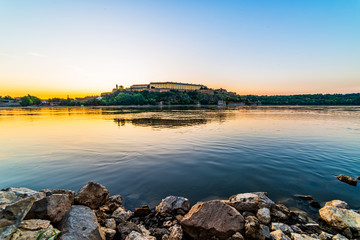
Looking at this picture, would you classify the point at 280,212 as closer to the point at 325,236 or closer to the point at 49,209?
the point at 325,236

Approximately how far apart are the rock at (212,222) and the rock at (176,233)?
0.50 feet

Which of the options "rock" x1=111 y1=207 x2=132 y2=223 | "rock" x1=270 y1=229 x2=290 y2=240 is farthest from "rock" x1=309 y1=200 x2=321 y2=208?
"rock" x1=111 y1=207 x2=132 y2=223

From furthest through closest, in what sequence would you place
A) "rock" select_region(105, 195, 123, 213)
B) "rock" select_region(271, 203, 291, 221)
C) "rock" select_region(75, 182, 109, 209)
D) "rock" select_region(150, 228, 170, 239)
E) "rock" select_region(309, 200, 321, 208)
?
"rock" select_region(309, 200, 321, 208)
"rock" select_region(105, 195, 123, 213)
"rock" select_region(75, 182, 109, 209)
"rock" select_region(271, 203, 291, 221)
"rock" select_region(150, 228, 170, 239)

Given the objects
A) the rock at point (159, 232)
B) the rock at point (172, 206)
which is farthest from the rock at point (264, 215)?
the rock at point (159, 232)

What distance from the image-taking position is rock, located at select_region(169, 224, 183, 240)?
14.8 feet

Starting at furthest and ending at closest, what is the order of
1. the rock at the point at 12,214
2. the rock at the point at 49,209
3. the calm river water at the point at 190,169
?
the calm river water at the point at 190,169 → the rock at the point at 49,209 → the rock at the point at 12,214

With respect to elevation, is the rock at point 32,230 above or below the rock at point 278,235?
above

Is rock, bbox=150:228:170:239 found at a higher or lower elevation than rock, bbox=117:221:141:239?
lower

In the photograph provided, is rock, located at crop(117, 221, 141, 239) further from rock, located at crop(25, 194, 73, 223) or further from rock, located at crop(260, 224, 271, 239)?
rock, located at crop(260, 224, 271, 239)

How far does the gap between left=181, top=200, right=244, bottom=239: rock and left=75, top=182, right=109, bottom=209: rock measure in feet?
9.87

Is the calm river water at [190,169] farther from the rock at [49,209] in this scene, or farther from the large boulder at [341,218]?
the rock at [49,209]

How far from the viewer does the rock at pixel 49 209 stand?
4.14 metres

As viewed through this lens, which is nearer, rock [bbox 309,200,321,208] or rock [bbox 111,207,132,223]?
rock [bbox 111,207,132,223]

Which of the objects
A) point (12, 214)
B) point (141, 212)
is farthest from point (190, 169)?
point (12, 214)
